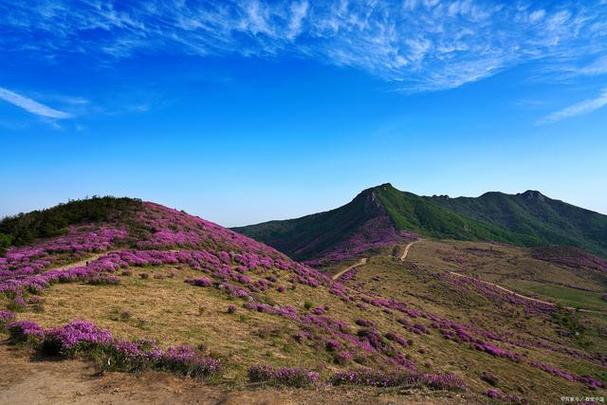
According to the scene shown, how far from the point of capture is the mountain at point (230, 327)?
12.7 m

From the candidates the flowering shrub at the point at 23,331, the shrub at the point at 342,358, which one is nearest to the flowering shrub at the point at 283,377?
the shrub at the point at 342,358

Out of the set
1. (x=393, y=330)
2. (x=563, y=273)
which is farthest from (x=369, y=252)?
(x=393, y=330)

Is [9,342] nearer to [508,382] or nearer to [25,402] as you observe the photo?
[25,402]

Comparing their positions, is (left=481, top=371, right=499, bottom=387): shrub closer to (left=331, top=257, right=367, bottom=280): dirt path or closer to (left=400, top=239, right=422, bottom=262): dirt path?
(left=331, top=257, right=367, bottom=280): dirt path

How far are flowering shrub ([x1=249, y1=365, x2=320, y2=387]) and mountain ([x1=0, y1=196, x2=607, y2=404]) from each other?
0.21 feet

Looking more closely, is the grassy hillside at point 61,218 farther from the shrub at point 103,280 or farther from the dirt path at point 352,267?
the dirt path at point 352,267

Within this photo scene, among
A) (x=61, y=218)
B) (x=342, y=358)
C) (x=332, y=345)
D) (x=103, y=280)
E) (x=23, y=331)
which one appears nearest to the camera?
(x=23, y=331)

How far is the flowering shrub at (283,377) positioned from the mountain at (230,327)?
0.06 meters

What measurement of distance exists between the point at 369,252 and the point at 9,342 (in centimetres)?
9414

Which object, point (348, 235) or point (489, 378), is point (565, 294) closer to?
point (489, 378)

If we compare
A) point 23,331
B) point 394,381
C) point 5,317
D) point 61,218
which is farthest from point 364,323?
point 61,218

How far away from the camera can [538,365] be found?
1357 inches

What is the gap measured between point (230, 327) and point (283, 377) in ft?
26.1

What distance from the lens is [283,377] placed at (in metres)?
13.2
